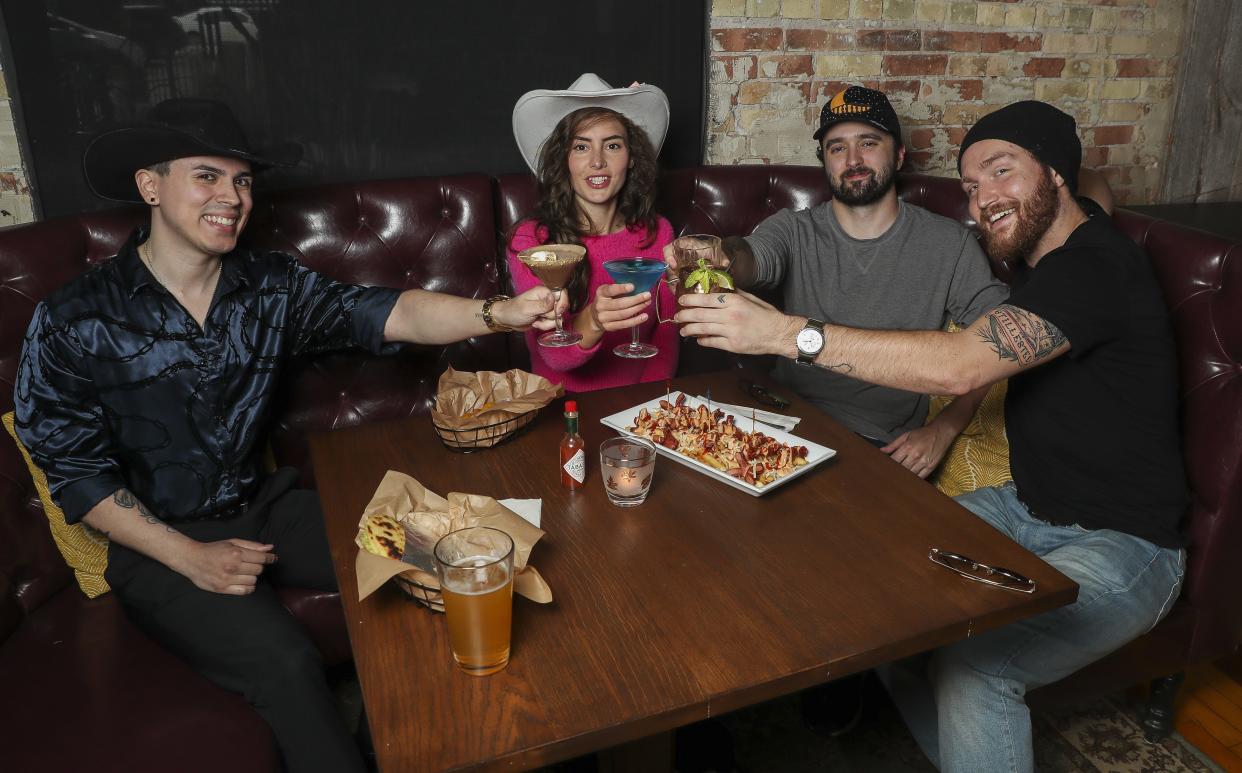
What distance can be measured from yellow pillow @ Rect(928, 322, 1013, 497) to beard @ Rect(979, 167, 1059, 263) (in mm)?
277

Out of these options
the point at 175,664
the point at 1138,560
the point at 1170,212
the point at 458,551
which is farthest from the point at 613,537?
the point at 1170,212

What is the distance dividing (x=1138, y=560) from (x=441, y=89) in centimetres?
234

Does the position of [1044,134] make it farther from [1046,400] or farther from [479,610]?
[479,610]

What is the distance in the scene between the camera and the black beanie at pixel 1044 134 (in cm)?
196

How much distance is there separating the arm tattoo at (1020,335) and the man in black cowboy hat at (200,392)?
0.92 metres

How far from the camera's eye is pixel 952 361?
1717 millimetres

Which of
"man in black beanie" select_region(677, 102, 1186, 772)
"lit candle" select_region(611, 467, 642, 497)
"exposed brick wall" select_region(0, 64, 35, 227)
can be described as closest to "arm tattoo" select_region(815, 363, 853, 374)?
"man in black beanie" select_region(677, 102, 1186, 772)

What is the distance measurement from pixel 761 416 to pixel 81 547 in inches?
59.8

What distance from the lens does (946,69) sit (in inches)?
132

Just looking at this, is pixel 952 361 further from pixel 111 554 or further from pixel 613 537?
pixel 111 554

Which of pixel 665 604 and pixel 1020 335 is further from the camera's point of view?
pixel 1020 335

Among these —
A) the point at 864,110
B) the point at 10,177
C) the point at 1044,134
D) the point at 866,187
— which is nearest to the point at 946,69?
the point at 864,110

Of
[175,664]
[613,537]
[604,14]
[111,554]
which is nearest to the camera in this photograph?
[613,537]

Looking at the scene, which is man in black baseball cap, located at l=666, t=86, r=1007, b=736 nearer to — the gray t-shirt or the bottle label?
the gray t-shirt
